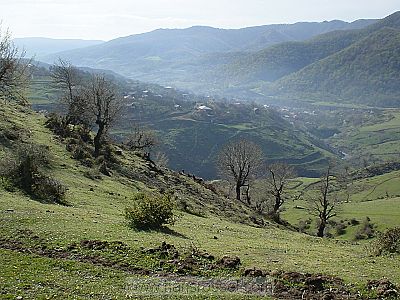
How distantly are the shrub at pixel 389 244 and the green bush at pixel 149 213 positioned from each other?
48.4ft

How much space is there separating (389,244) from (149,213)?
1645 centimetres

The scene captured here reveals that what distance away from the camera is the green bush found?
31219 millimetres

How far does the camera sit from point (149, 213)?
3178 cm

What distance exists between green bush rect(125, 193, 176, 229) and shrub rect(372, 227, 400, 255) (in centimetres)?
1475

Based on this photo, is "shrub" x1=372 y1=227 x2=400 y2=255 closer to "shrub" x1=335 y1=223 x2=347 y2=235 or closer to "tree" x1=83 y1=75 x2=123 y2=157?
"tree" x1=83 y1=75 x2=123 y2=157

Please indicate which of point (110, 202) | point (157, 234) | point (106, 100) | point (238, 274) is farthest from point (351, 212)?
point (238, 274)

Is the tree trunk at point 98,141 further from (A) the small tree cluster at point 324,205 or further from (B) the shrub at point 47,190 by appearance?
(A) the small tree cluster at point 324,205

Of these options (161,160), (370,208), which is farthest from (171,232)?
(370,208)

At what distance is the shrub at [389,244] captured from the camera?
28031 millimetres

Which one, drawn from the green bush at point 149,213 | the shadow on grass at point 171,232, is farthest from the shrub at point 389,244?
the green bush at point 149,213

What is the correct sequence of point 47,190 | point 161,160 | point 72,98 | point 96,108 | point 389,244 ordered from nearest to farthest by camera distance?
1. point 389,244
2. point 47,190
3. point 96,108
4. point 72,98
5. point 161,160

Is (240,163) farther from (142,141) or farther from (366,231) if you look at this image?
(366,231)

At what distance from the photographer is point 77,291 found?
55.6 feet

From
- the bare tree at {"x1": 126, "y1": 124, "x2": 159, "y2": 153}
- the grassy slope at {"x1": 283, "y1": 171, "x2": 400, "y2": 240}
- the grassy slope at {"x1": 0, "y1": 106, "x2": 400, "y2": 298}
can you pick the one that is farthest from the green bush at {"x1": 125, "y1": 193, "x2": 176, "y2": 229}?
the grassy slope at {"x1": 283, "y1": 171, "x2": 400, "y2": 240}
